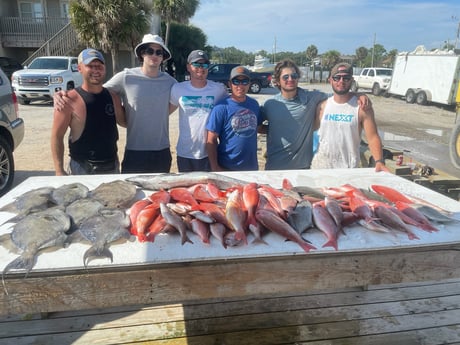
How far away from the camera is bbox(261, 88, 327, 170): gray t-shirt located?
355 cm

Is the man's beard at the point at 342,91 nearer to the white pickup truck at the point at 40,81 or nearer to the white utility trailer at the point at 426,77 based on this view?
the white pickup truck at the point at 40,81

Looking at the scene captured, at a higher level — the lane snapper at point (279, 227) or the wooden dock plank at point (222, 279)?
the lane snapper at point (279, 227)

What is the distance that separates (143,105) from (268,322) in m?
2.32

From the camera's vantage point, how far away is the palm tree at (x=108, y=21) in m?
19.0

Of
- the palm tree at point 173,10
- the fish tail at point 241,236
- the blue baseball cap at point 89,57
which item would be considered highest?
the palm tree at point 173,10

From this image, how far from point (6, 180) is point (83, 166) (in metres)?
3.03

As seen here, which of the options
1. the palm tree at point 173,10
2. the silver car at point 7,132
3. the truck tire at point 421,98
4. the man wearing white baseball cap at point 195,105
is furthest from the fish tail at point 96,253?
the palm tree at point 173,10

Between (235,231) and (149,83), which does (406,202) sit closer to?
(235,231)

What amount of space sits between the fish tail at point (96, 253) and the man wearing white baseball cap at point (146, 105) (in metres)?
2.02

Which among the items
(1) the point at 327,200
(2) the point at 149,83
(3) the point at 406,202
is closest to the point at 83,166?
(2) the point at 149,83

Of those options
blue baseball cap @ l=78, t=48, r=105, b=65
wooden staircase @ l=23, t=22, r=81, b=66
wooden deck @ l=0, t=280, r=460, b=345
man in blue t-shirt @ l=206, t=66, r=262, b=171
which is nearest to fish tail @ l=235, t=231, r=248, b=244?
wooden deck @ l=0, t=280, r=460, b=345

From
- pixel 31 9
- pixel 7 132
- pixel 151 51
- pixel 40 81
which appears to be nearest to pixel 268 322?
pixel 151 51

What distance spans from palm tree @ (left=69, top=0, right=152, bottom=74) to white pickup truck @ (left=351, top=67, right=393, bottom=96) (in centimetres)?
1484

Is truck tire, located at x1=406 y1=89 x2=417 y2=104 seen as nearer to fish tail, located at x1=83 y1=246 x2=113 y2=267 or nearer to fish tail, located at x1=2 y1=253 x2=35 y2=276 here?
fish tail, located at x1=83 y1=246 x2=113 y2=267
